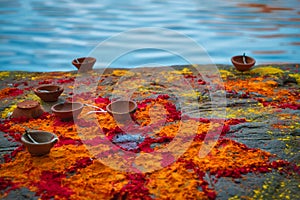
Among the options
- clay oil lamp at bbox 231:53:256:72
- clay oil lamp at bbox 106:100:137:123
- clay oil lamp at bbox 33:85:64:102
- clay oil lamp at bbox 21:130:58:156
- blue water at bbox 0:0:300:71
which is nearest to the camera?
clay oil lamp at bbox 21:130:58:156

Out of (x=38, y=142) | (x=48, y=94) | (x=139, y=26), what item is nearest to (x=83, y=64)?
A: (x=48, y=94)

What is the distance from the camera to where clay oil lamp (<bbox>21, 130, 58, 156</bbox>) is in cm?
266

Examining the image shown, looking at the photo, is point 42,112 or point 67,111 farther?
point 42,112

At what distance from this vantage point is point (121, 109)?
3.38m

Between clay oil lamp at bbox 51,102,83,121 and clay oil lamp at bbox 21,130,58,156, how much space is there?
494mm

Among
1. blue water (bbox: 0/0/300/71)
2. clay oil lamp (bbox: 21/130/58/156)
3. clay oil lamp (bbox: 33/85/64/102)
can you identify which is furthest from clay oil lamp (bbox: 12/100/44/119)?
blue water (bbox: 0/0/300/71)

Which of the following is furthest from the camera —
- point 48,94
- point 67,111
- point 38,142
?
point 48,94

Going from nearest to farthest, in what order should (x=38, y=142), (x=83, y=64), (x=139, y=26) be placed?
(x=38, y=142), (x=83, y=64), (x=139, y=26)

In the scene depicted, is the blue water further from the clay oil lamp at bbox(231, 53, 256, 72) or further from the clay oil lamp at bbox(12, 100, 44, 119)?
the clay oil lamp at bbox(12, 100, 44, 119)

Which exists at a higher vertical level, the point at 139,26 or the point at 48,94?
the point at 139,26

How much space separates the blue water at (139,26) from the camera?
20.3 feet

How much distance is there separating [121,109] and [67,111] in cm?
49

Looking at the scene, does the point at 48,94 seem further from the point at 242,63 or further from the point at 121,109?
the point at 242,63

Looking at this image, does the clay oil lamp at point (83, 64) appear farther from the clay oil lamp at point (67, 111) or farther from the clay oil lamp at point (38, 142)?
the clay oil lamp at point (38, 142)
